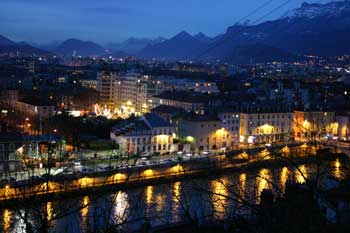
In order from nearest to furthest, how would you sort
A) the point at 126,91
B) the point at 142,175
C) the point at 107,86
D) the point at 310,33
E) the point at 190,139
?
the point at 142,175, the point at 190,139, the point at 126,91, the point at 107,86, the point at 310,33

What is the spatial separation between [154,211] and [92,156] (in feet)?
8.62

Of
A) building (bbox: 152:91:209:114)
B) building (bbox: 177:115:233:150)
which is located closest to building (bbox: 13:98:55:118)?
building (bbox: 152:91:209:114)

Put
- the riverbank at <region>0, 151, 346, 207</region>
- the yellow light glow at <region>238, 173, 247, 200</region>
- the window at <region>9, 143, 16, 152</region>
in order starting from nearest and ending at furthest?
the yellow light glow at <region>238, 173, 247, 200</region>, the riverbank at <region>0, 151, 346, 207</region>, the window at <region>9, 143, 16, 152</region>

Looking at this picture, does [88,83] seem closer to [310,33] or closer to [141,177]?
[141,177]

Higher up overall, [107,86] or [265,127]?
[107,86]

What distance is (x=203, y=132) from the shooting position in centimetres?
902

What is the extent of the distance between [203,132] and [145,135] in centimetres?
122

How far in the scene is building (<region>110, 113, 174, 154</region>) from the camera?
26.4ft

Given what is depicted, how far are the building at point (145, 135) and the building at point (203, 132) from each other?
0.45m

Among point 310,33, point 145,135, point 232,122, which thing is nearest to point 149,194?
point 145,135

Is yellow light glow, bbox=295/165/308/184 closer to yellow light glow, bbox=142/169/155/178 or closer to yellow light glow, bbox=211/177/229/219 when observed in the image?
yellow light glow, bbox=211/177/229/219

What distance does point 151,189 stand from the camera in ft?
21.2

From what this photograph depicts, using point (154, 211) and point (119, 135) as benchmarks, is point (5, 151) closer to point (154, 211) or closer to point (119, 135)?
point (119, 135)

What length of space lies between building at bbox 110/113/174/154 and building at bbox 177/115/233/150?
45cm
